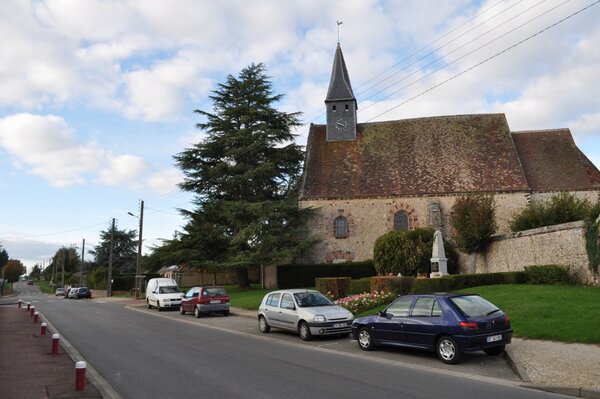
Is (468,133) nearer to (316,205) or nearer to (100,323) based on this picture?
(316,205)

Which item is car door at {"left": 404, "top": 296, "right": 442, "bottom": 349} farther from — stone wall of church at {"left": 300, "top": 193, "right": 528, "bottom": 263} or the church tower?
the church tower

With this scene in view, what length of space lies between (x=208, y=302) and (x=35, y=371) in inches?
537

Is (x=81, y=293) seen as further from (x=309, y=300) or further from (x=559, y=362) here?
(x=559, y=362)

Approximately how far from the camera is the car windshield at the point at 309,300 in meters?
14.5

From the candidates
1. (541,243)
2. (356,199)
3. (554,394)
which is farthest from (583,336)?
(356,199)

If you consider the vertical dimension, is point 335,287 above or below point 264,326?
above

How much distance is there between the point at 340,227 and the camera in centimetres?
3553

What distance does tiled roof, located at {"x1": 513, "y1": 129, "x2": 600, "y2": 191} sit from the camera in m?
32.7

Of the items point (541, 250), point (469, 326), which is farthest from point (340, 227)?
point (469, 326)

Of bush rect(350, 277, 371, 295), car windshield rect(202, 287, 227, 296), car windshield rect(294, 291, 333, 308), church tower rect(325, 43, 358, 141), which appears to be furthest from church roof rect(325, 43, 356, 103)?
car windshield rect(294, 291, 333, 308)

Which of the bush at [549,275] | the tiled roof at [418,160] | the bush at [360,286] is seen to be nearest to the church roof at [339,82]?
the tiled roof at [418,160]

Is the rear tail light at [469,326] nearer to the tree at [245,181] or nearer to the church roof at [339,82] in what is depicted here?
the tree at [245,181]

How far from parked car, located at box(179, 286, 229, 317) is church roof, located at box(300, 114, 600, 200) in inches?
553

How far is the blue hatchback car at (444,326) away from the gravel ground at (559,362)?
639 millimetres
